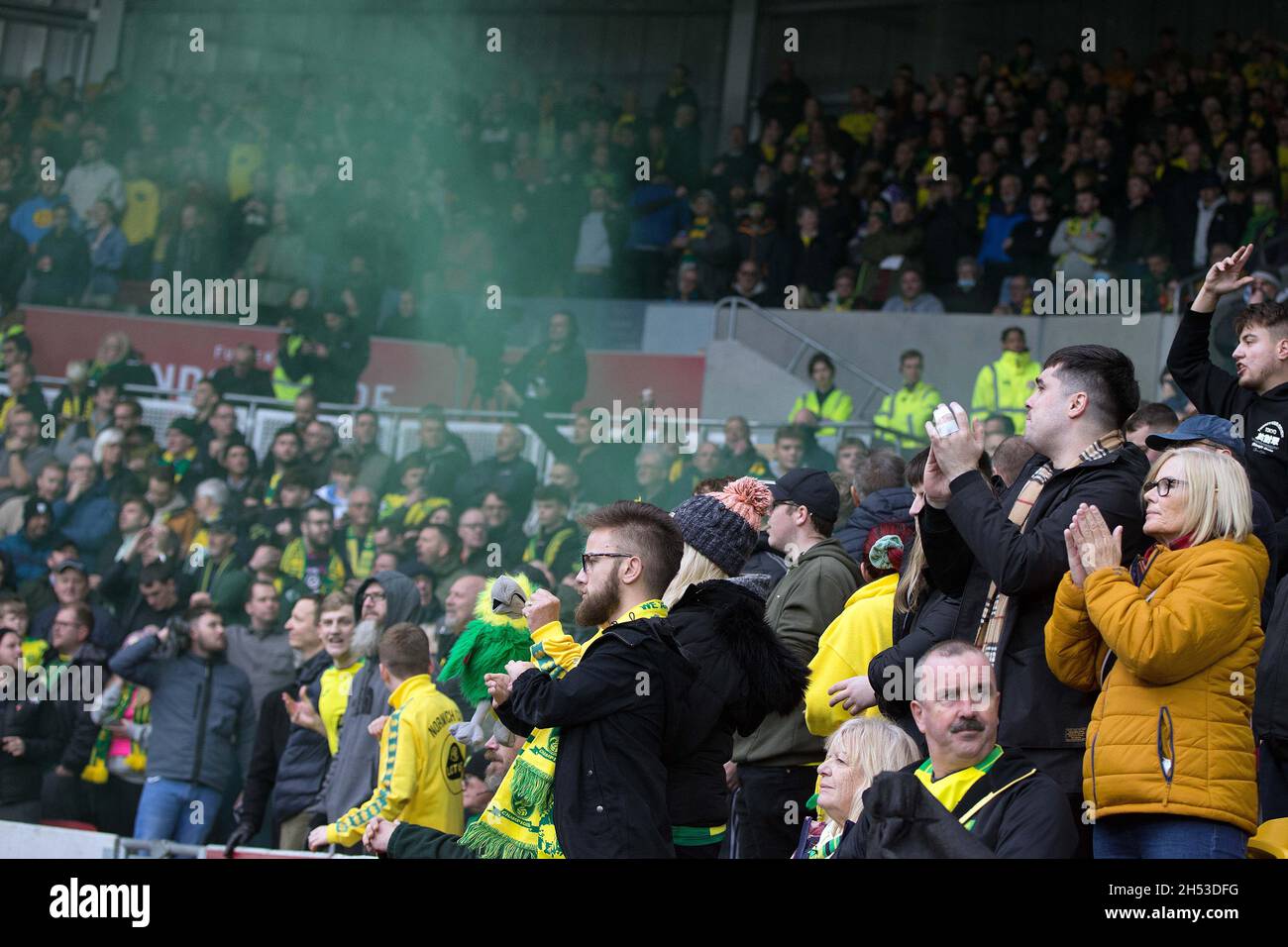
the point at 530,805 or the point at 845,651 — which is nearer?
the point at 530,805

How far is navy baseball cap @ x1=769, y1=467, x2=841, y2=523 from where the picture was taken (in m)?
5.59

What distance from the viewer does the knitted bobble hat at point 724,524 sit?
14.4 ft

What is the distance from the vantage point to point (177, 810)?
26.9 ft

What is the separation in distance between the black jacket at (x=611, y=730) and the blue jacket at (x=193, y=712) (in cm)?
478

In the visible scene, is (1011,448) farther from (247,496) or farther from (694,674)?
(247,496)

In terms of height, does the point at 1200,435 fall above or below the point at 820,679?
above

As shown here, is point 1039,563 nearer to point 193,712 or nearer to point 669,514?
point 669,514

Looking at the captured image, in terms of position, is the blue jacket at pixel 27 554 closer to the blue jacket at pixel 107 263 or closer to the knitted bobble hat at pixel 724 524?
the blue jacket at pixel 107 263

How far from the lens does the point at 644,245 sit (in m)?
16.0

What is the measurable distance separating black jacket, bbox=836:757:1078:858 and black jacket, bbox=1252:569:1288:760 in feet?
3.70

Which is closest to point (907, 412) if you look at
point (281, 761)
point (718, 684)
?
point (281, 761)
